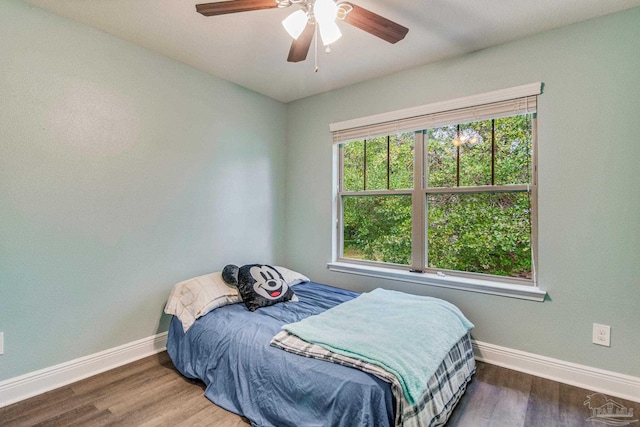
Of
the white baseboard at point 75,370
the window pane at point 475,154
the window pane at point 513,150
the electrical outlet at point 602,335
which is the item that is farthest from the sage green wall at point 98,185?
the electrical outlet at point 602,335

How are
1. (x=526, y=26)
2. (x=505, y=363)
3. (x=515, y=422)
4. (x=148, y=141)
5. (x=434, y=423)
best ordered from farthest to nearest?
1. (x=148, y=141)
2. (x=505, y=363)
3. (x=526, y=26)
4. (x=515, y=422)
5. (x=434, y=423)

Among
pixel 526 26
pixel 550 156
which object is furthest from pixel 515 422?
pixel 526 26

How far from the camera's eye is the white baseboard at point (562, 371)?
202cm

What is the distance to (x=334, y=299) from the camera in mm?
2602

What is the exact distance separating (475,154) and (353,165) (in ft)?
3.92

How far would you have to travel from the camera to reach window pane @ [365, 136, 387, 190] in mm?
3152

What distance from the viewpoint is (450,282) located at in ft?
8.64

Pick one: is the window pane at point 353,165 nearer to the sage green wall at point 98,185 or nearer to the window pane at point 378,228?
the window pane at point 378,228

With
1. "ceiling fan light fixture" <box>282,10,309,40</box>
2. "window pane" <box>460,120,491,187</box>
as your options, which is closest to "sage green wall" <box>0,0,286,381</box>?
"ceiling fan light fixture" <box>282,10,309,40</box>

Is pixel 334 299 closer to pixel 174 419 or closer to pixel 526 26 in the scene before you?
pixel 174 419

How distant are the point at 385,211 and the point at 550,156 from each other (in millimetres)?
1382

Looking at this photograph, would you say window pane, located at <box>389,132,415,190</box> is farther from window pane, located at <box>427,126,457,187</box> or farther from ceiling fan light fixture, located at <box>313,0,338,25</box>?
ceiling fan light fixture, located at <box>313,0,338,25</box>

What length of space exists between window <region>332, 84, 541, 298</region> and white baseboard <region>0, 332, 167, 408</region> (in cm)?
192

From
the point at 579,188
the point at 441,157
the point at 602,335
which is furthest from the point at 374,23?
the point at 602,335
